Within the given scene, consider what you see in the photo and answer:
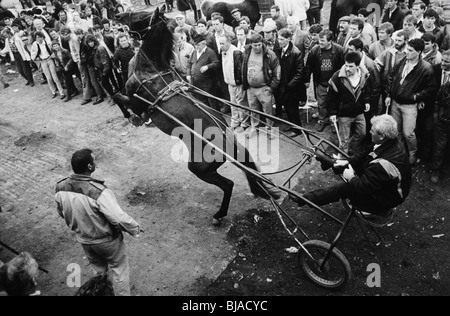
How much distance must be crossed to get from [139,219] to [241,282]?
219 cm

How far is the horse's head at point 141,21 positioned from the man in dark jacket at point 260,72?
219cm

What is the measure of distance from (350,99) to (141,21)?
3632mm

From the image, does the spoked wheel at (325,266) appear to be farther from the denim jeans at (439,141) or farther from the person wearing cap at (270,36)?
the person wearing cap at (270,36)

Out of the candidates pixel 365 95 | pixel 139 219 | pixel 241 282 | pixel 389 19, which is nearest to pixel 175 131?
pixel 139 219

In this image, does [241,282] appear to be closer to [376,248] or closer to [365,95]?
[376,248]

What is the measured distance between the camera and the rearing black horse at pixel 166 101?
538 centimetres

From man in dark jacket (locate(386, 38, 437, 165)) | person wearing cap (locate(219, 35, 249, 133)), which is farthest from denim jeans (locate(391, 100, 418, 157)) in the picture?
person wearing cap (locate(219, 35, 249, 133))

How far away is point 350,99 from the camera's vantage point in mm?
6207

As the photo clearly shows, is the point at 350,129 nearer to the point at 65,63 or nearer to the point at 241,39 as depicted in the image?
→ the point at 241,39

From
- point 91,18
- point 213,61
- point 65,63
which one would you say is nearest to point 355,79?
point 213,61

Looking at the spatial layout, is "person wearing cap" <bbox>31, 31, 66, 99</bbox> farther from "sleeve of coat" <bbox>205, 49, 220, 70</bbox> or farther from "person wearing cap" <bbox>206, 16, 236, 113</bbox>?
"sleeve of coat" <bbox>205, 49, 220, 70</bbox>

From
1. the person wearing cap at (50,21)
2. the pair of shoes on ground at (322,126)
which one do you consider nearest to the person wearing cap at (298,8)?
the pair of shoes on ground at (322,126)

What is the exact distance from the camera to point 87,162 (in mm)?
3938

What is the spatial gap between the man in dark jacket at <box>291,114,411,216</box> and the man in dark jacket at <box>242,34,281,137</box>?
282 centimetres
